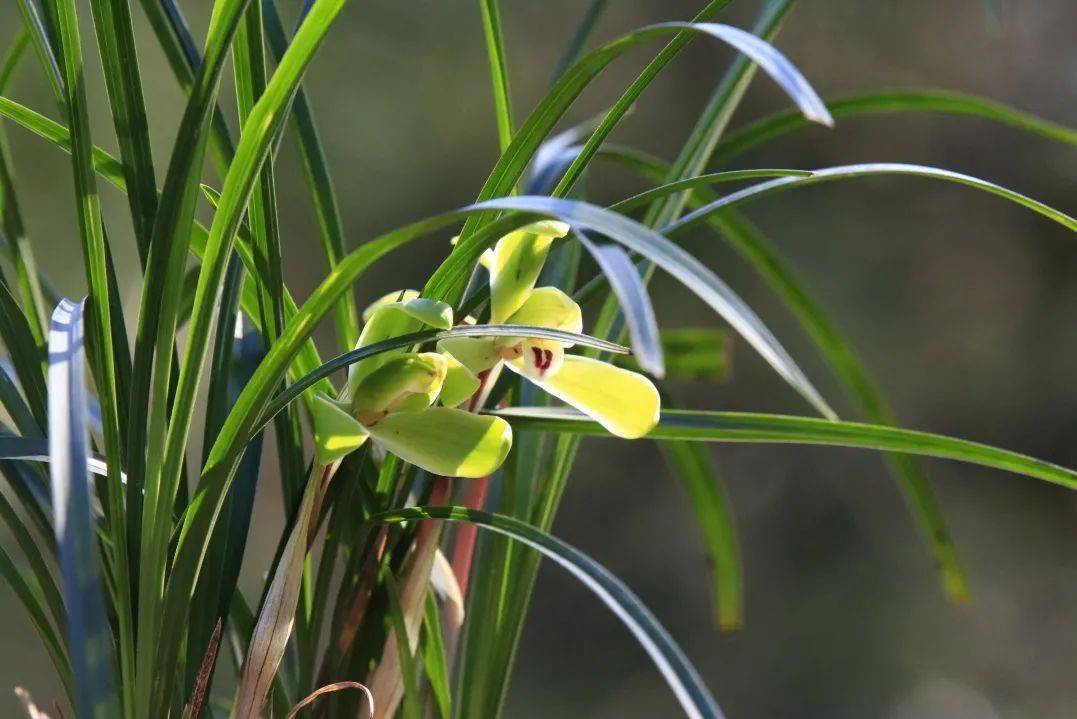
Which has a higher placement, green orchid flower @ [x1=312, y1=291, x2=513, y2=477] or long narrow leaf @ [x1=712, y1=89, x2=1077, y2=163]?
long narrow leaf @ [x1=712, y1=89, x2=1077, y2=163]

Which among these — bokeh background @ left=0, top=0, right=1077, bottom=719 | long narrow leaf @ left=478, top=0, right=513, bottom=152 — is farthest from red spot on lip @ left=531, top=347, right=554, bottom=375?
bokeh background @ left=0, top=0, right=1077, bottom=719

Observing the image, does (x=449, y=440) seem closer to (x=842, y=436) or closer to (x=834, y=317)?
(x=842, y=436)

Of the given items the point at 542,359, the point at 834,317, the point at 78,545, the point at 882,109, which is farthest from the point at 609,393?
the point at 834,317

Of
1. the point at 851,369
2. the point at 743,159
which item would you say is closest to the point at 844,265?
the point at 743,159

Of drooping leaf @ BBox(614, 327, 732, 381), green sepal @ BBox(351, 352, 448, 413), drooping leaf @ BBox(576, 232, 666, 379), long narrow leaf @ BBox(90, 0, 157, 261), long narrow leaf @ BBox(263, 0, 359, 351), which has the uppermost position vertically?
drooping leaf @ BBox(614, 327, 732, 381)

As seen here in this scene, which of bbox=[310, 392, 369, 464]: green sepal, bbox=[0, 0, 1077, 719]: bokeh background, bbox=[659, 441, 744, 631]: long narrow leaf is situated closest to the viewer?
bbox=[310, 392, 369, 464]: green sepal

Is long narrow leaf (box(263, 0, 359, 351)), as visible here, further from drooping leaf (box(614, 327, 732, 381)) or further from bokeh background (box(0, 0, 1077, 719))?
bokeh background (box(0, 0, 1077, 719))

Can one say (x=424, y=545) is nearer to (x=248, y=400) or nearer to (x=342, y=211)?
(x=248, y=400)

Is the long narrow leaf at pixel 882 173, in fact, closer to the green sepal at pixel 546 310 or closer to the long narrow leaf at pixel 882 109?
the green sepal at pixel 546 310
